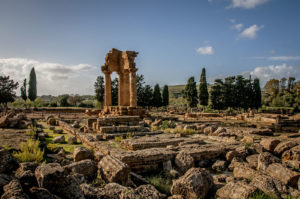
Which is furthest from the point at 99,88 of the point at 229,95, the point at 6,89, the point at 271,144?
the point at 271,144

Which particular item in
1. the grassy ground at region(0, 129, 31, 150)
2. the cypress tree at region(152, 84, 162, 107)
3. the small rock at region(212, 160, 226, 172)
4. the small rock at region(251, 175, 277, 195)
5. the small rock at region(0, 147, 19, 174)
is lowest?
the small rock at region(212, 160, 226, 172)

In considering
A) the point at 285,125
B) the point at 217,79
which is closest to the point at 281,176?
the point at 285,125

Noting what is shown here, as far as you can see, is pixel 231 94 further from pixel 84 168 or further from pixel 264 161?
pixel 84 168

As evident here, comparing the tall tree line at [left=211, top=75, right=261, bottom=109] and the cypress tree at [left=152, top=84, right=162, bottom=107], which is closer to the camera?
the tall tree line at [left=211, top=75, right=261, bottom=109]

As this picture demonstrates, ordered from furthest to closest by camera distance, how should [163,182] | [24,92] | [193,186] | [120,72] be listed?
[24,92]
[120,72]
[163,182]
[193,186]

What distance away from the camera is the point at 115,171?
4.50 m

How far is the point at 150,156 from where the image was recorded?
6.14 metres

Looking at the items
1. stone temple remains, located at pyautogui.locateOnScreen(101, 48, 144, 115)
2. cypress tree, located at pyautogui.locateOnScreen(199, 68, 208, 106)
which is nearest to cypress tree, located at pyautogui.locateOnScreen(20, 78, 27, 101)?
stone temple remains, located at pyautogui.locateOnScreen(101, 48, 144, 115)

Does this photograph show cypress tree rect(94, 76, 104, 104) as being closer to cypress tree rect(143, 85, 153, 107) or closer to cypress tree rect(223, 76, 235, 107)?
cypress tree rect(143, 85, 153, 107)

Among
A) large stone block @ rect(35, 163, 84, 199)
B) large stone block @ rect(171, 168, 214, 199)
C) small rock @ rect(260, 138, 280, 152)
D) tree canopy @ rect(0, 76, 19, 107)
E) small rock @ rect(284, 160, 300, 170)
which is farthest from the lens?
tree canopy @ rect(0, 76, 19, 107)

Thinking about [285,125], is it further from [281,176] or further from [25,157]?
[25,157]

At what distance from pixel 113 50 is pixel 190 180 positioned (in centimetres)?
2083

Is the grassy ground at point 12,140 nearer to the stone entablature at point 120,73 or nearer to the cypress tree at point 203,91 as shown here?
the stone entablature at point 120,73

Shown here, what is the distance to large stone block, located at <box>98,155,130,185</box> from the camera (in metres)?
4.46
